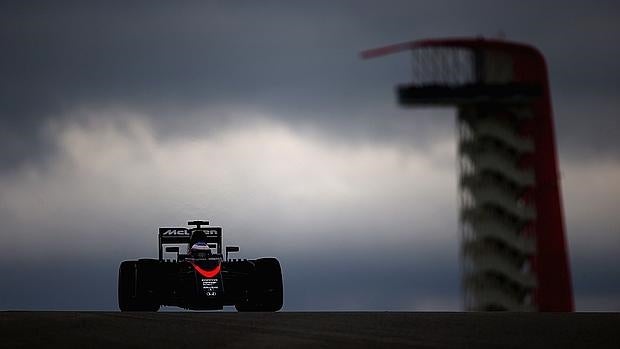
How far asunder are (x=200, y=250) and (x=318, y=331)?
1446 cm

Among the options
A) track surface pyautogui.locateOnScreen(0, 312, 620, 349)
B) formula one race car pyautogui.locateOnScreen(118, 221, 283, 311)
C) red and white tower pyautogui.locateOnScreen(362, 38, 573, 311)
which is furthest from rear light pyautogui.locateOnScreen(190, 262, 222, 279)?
red and white tower pyautogui.locateOnScreen(362, 38, 573, 311)

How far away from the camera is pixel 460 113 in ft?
265

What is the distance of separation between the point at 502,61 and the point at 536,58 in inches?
96.9

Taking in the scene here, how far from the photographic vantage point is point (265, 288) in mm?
31219

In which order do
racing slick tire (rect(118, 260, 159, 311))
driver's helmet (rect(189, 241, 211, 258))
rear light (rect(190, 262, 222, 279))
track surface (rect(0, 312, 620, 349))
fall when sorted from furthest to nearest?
driver's helmet (rect(189, 241, 211, 258)), rear light (rect(190, 262, 222, 279)), racing slick tire (rect(118, 260, 159, 311)), track surface (rect(0, 312, 620, 349))

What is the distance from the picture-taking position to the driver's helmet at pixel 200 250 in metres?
32.8

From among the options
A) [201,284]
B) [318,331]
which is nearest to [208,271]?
[201,284]

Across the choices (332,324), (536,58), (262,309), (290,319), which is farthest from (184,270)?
(536,58)

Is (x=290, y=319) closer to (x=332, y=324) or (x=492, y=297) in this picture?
(x=332, y=324)

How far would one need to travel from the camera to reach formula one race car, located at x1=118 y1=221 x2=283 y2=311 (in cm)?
3122

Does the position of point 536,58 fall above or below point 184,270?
above

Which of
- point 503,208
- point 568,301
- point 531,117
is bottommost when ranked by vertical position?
point 568,301

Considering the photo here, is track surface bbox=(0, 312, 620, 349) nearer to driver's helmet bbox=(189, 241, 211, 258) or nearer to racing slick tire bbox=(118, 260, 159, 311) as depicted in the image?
racing slick tire bbox=(118, 260, 159, 311)

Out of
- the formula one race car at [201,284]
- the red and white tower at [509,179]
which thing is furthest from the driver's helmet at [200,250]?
the red and white tower at [509,179]
